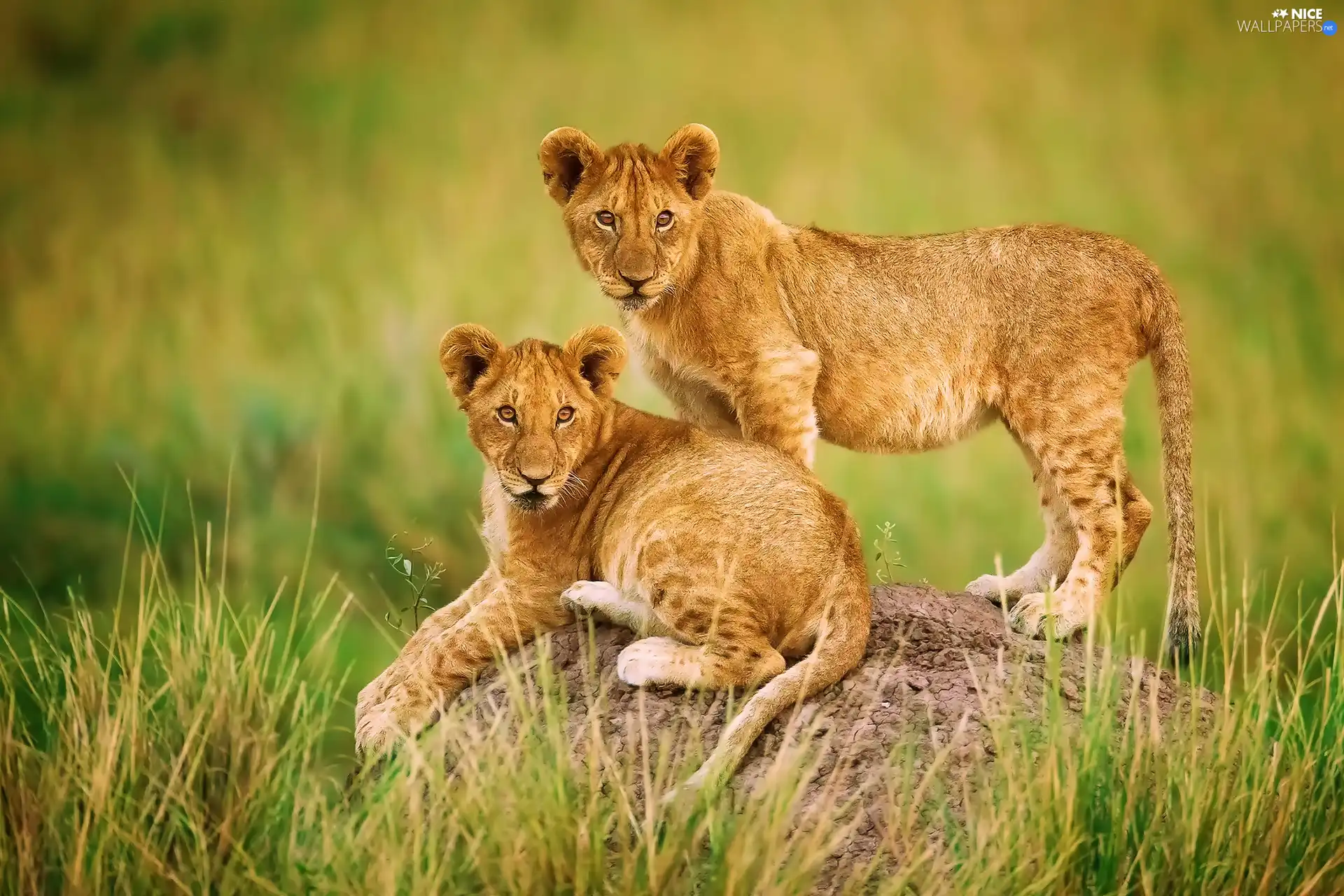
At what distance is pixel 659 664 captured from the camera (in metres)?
5.37

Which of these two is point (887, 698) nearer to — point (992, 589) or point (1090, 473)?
point (992, 589)

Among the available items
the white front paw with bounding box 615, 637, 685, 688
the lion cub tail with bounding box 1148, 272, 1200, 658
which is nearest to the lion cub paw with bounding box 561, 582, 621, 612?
the white front paw with bounding box 615, 637, 685, 688

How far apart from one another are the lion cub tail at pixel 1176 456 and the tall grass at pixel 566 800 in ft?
2.44

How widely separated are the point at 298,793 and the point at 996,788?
2.03 meters

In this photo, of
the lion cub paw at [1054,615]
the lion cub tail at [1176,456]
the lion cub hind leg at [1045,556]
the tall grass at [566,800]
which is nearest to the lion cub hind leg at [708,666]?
the tall grass at [566,800]

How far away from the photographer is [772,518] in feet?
18.2

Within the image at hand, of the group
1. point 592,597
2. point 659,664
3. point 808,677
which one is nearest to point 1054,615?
point 808,677

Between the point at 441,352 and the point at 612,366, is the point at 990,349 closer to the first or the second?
the point at 612,366

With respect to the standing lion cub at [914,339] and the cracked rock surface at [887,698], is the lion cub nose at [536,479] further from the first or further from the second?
the standing lion cub at [914,339]

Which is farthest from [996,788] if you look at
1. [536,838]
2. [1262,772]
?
[536,838]

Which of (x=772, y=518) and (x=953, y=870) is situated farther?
(x=772, y=518)

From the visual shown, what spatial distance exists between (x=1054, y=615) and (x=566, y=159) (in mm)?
2474

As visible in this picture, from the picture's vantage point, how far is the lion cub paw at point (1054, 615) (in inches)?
240

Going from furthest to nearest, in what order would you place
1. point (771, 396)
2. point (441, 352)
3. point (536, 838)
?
point (771, 396), point (441, 352), point (536, 838)
